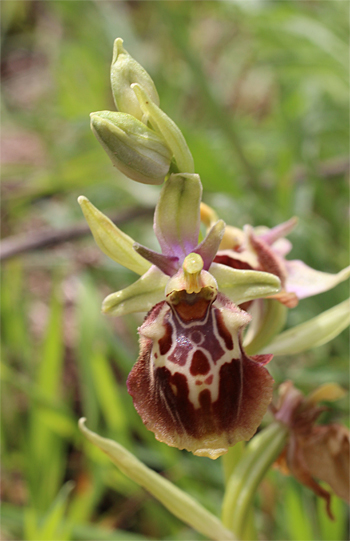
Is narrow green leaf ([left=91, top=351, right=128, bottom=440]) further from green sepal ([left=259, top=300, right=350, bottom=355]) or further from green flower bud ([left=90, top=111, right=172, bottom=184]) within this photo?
green flower bud ([left=90, top=111, right=172, bottom=184])

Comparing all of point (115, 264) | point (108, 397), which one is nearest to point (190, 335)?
point (108, 397)

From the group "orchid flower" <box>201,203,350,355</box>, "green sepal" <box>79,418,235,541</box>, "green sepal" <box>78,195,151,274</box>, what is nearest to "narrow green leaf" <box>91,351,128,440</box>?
"green sepal" <box>79,418,235,541</box>

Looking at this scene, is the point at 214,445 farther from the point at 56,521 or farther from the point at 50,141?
the point at 50,141

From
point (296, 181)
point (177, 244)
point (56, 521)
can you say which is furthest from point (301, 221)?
point (56, 521)

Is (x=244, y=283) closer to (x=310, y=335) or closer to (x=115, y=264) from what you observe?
(x=310, y=335)

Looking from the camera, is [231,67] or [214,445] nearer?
[214,445]
